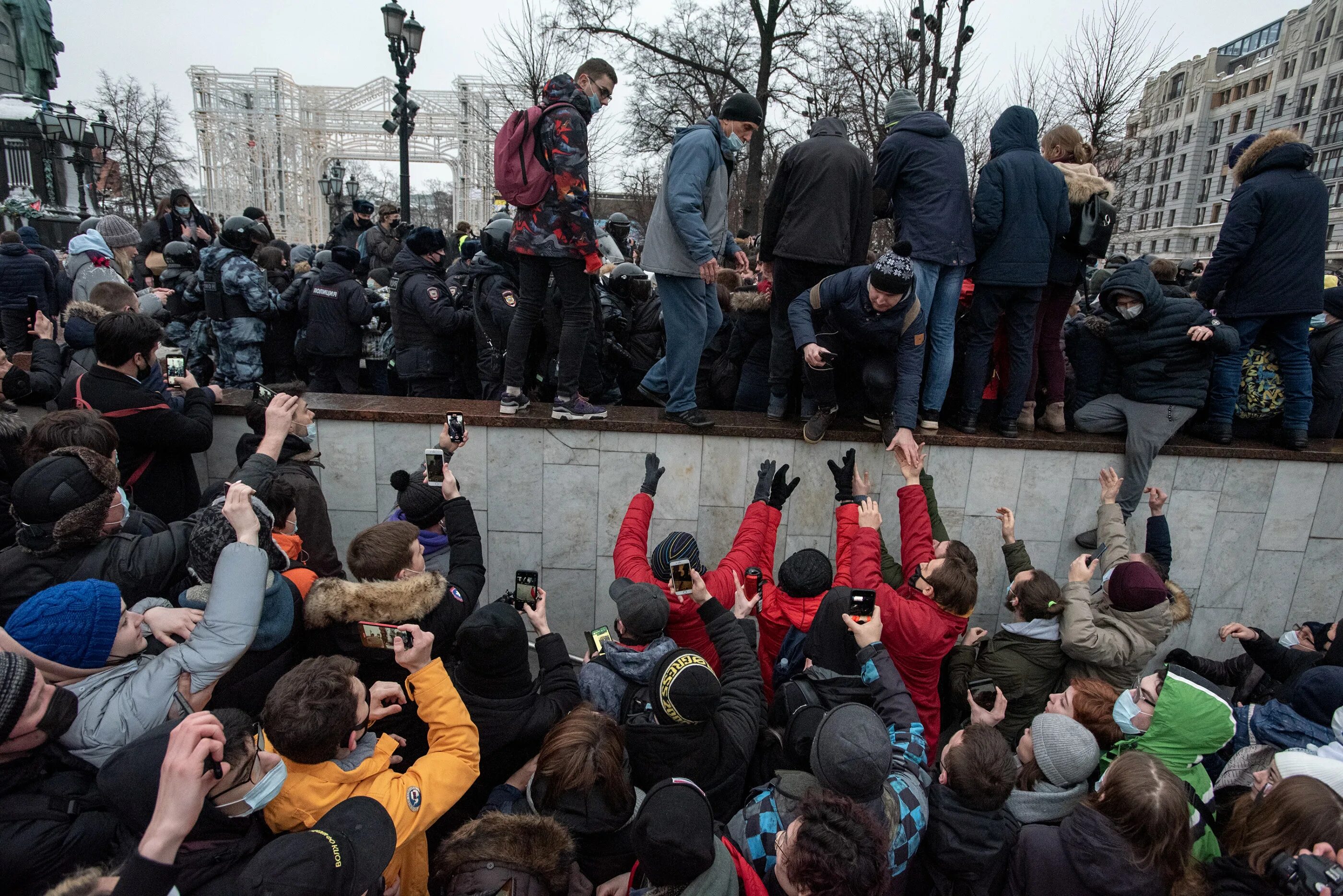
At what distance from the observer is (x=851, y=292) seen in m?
4.50

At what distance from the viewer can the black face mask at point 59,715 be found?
1933 mm

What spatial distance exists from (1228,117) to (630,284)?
98.0m

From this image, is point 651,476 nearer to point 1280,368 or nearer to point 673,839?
point 673,839

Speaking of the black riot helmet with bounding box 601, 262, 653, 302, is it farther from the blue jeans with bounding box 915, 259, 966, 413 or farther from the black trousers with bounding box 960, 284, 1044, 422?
the black trousers with bounding box 960, 284, 1044, 422

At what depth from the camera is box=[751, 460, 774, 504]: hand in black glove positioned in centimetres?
426

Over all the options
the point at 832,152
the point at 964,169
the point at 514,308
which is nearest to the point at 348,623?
the point at 514,308

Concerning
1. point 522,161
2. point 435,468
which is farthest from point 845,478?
point 522,161

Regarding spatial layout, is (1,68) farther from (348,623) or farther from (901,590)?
(901,590)

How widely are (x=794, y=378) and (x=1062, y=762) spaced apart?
3253mm

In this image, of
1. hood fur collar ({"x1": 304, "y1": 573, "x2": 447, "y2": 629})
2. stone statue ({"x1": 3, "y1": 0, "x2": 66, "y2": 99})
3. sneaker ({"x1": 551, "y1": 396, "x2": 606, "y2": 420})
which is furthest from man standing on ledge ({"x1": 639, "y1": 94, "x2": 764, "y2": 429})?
stone statue ({"x1": 3, "y1": 0, "x2": 66, "y2": 99})

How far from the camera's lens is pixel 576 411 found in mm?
4934

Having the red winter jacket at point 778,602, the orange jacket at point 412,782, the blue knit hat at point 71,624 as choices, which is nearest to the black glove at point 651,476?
the red winter jacket at point 778,602

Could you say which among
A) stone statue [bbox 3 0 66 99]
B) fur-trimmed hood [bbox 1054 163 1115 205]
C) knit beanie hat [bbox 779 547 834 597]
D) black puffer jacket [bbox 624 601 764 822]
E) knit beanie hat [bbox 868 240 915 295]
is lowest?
black puffer jacket [bbox 624 601 764 822]

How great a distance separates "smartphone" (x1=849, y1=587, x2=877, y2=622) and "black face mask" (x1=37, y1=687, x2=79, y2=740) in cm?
272
